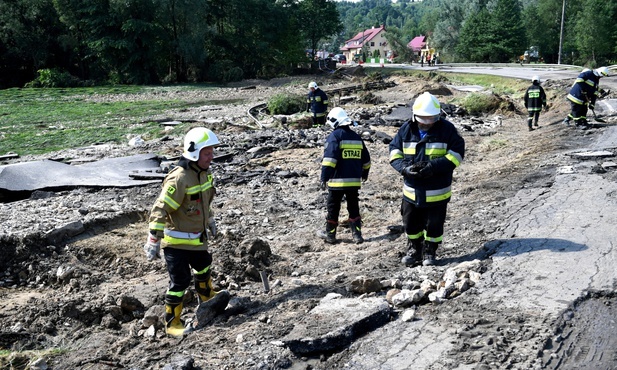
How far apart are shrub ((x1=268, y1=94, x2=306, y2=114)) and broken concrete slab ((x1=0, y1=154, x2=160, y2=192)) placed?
37.0 feet

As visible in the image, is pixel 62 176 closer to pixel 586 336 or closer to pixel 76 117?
pixel 586 336

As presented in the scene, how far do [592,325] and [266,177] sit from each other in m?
7.78

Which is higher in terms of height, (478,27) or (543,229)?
(478,27)

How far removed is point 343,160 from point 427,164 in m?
1.86

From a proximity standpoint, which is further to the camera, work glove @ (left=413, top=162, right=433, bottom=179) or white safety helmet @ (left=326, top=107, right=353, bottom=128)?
white safety helmet @ (left=326, top=107, right=353, bottom=128)

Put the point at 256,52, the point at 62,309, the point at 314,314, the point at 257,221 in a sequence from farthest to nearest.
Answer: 1. the point at 256,52
2. the point at 257,221
3. the point at 62,309
4. the point at 314,314

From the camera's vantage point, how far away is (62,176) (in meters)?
10.0

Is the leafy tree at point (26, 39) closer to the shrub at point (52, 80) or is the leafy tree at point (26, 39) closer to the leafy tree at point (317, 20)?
the shrub at point (52, 80)

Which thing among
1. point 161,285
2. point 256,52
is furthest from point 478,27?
point 161,285

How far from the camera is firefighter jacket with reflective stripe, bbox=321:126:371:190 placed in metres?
7.05

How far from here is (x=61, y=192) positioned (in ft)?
31.3

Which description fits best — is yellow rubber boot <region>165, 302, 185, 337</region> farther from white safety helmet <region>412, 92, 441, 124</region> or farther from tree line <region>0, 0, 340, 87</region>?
tree line <region>0, 0, 340, 87</region>

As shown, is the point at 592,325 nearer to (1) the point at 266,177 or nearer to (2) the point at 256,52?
(1) the point at 266,177

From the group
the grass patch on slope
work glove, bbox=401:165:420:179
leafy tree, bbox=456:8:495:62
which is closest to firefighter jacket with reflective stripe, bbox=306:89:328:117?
the grass patch on slope
